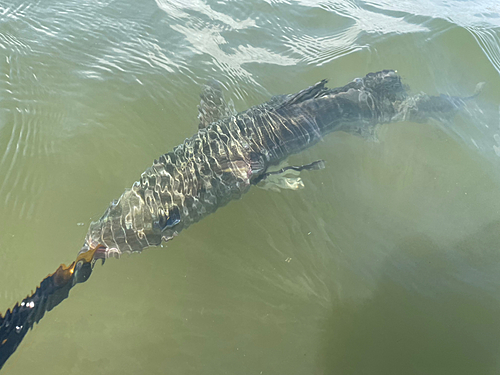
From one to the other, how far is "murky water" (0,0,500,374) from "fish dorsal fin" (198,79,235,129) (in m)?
0.21

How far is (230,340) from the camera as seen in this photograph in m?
3.71

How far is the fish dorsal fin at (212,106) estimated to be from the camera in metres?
4.72

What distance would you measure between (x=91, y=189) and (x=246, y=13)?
516 centimetres

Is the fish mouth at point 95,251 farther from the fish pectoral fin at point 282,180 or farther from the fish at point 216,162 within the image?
the fish pectoral fin at point 282,180

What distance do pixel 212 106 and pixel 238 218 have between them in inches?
79.5

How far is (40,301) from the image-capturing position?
3.44 m

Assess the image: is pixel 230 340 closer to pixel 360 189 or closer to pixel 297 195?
pixel 297 195

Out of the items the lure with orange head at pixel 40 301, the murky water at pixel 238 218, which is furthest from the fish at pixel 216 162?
the murky water at pixel 238 218

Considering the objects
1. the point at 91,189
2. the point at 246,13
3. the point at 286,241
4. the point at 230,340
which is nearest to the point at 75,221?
the point at 91,189

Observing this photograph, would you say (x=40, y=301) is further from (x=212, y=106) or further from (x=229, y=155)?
(x=212, y=106)

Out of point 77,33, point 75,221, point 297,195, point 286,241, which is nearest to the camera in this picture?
point 75,221

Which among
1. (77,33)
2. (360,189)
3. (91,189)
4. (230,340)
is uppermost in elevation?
(77,33)

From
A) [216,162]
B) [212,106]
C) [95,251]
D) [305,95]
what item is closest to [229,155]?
[216,162]

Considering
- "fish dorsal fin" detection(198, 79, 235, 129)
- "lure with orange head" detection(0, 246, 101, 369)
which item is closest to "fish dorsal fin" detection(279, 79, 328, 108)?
"fish dorsal fin" detection(198, 79, 235, 129)
